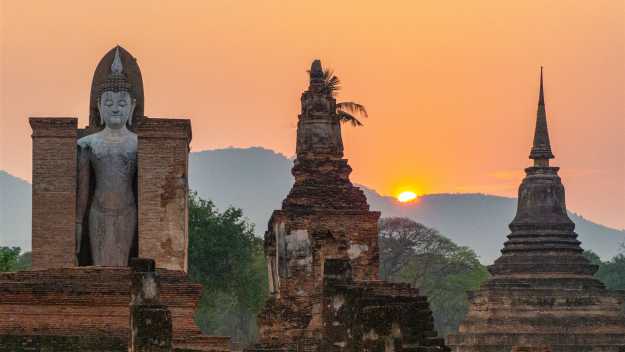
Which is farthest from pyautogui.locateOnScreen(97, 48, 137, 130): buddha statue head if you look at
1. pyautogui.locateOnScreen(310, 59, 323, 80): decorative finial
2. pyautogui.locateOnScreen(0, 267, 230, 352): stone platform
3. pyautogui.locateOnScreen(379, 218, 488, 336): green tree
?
pyautogui.locateOnScreen(379, 218, 488, 336): green tree

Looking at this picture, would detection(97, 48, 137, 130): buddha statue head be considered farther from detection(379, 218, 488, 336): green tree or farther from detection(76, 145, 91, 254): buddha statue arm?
detection(379, 218, 488, 336): green tree

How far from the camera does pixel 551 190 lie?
6338 cm

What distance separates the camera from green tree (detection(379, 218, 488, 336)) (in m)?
91.3

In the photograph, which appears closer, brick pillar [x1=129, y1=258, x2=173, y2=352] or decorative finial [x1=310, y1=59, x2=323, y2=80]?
brick pillar [x1=129, y1=258, x2=173, y2=352]

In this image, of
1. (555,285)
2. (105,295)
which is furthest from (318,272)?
(555,285)

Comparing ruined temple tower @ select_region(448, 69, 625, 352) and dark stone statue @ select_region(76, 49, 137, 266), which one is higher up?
ruined temple tower @ select_region(448, 69, 625, 352)

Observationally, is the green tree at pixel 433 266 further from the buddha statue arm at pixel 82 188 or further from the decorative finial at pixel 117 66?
the buddha statue arm at pixel 82 188

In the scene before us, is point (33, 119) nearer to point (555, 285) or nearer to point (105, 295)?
point (105, 295)

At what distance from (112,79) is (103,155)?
3.08 ft

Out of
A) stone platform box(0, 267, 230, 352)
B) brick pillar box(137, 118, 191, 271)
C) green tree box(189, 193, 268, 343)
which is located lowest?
stone platform box(0, 267, 230, 352)

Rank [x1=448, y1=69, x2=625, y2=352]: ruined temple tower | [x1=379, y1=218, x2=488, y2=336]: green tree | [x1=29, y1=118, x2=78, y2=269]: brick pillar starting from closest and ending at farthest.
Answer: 1. [x1=29, y1=118, x2=78, y2=269]: brick pillar
2. [x1=448, y1=69, x2=625, y2=352]: ruined temple tower
3. [x1=379, y1=218, x2=488, y2=336]: green tree

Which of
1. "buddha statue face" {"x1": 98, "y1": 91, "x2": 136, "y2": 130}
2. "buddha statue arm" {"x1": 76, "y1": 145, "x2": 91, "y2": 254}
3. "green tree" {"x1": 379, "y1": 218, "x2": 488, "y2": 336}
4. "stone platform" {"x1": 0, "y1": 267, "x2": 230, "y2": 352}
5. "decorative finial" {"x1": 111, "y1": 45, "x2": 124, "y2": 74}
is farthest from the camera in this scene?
"green tree" {"x1": 379, "y1": 218, "x2": 488, "y2": 336}

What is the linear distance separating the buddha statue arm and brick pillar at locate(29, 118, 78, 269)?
19cm

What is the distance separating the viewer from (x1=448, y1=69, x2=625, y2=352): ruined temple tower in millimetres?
58906
